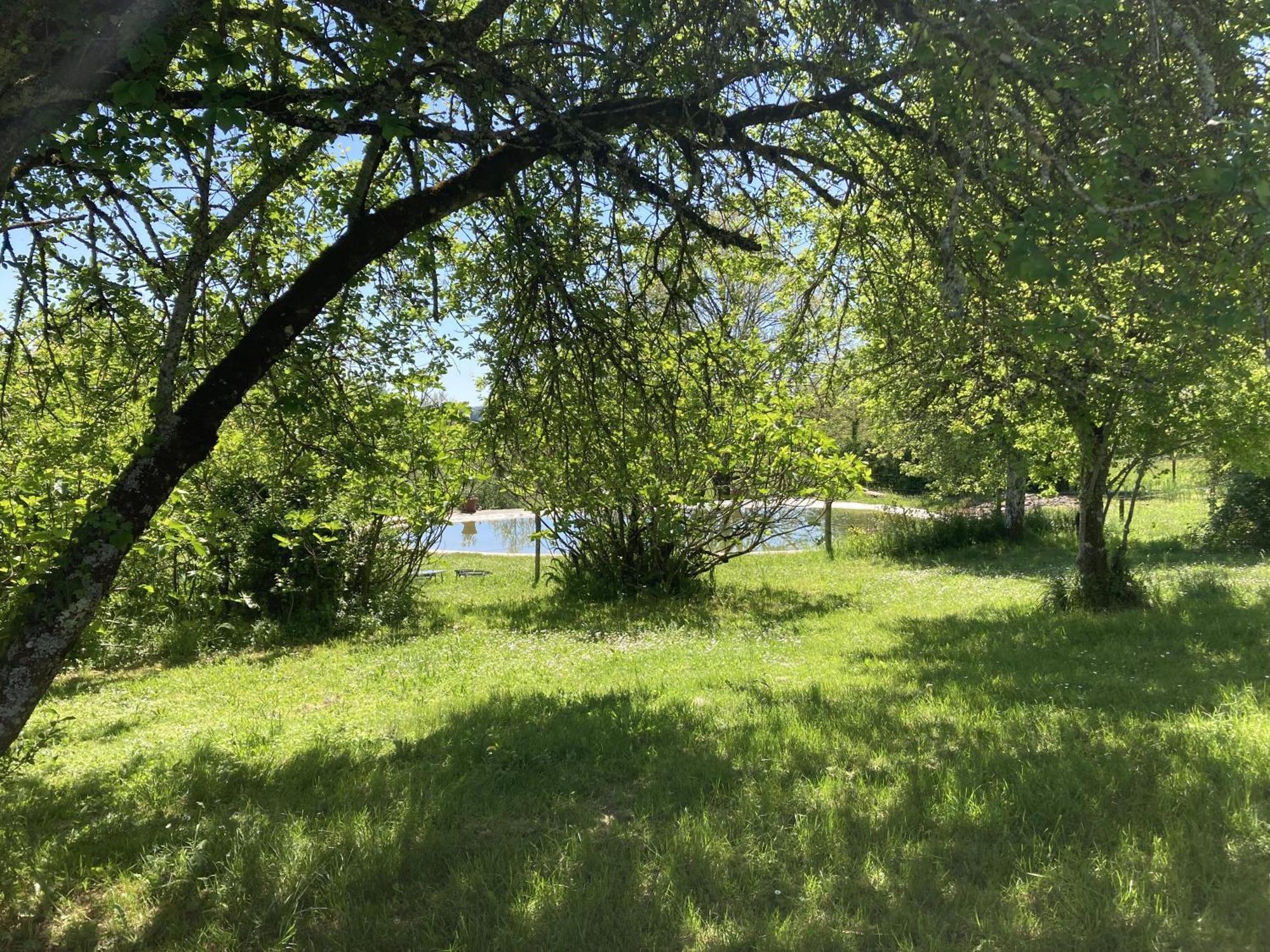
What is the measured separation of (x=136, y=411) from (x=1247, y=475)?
61.3 feet

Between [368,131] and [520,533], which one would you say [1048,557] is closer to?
[368,131]

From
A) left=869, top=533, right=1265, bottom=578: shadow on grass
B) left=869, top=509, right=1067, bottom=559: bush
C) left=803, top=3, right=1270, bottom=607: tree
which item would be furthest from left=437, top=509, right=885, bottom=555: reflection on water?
left=803, top=3, right=1270, bottom=607: tree

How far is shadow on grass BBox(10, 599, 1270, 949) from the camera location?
8.63 ft

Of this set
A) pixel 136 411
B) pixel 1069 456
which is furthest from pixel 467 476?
pixel 1069 456

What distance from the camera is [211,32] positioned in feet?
8.87

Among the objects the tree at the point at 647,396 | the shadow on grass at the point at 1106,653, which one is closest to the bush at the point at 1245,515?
the shadow on grass at the point at 1106,653

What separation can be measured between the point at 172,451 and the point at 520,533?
81.7 feet

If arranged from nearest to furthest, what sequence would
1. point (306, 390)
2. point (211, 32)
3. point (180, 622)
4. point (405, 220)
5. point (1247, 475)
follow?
point (211, 32), point (405, 220), point (306, 390), point (180, 622), point (1247, 475)

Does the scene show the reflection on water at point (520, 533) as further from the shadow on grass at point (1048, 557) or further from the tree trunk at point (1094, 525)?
the tree trunk at point (1094, 525)

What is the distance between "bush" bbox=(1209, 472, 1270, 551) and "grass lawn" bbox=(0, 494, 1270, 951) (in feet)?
31.0

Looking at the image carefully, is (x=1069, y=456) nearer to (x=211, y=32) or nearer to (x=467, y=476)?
(x=467, y=476)

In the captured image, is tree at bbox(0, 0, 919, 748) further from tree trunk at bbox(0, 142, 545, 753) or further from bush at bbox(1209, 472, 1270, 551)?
bush at bbox(1209, 472, 1270, 551)

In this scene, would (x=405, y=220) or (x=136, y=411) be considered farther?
(x=136, y=411)

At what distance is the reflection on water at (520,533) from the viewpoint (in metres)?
22.6
